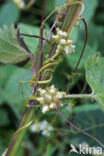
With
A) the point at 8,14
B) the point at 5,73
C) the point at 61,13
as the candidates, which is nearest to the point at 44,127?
the point at 5,73

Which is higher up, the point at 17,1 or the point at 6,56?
the point at 17,1

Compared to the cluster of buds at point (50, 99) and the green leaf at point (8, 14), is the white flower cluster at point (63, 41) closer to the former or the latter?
the cluster of buds at point (50, 99)

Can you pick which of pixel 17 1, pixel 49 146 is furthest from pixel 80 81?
pixel 17 1

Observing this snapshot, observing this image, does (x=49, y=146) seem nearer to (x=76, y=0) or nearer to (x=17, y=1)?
(x=76, y=0)

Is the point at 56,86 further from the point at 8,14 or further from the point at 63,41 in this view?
the point at 8,14

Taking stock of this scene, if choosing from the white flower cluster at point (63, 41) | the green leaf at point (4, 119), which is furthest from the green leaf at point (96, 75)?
the green leaf at point (4, 119)

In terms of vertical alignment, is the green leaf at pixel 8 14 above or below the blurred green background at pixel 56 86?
above
